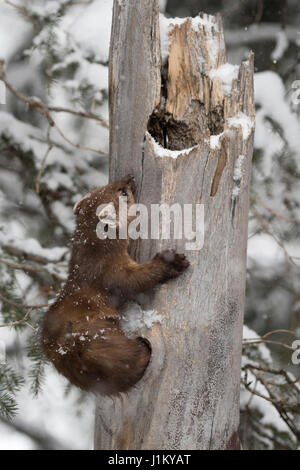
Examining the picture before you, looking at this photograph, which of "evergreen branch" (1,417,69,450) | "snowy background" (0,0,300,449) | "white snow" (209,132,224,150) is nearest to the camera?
"white snow" (209,132,224,150)

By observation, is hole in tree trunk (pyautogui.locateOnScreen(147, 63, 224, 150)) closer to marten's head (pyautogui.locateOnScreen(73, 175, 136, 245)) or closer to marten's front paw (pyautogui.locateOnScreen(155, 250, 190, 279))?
marten's head (pyautogui.locateOnScreen(73, 175, 136, 245))

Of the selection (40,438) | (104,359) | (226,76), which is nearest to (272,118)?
(226,76)

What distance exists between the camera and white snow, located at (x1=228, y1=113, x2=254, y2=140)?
1.86 m

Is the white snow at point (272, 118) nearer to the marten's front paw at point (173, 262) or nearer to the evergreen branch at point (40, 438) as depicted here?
the marten's front paw at point (173, 262)

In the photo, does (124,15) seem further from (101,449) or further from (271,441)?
(271,441)

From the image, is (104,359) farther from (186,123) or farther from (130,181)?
(186,123)

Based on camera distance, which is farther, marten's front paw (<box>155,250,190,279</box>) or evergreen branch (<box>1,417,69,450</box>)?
evergreen branch (<box>1,417,69,450</box>)

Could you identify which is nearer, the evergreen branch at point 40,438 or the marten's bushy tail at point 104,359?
the marten's bushy tail at point 104,359

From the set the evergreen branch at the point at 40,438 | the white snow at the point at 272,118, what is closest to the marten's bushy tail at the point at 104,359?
the white snow at the point at 272,118

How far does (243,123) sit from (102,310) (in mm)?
861

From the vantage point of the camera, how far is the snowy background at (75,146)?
9.82 ft

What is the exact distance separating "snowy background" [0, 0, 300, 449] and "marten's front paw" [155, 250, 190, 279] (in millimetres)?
1199

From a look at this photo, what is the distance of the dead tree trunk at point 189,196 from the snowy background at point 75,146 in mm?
999

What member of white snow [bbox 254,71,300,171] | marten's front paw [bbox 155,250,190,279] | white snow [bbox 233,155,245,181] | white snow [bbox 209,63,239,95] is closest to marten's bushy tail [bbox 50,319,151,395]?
marten's front paw [bbox 155,250,190,279]
